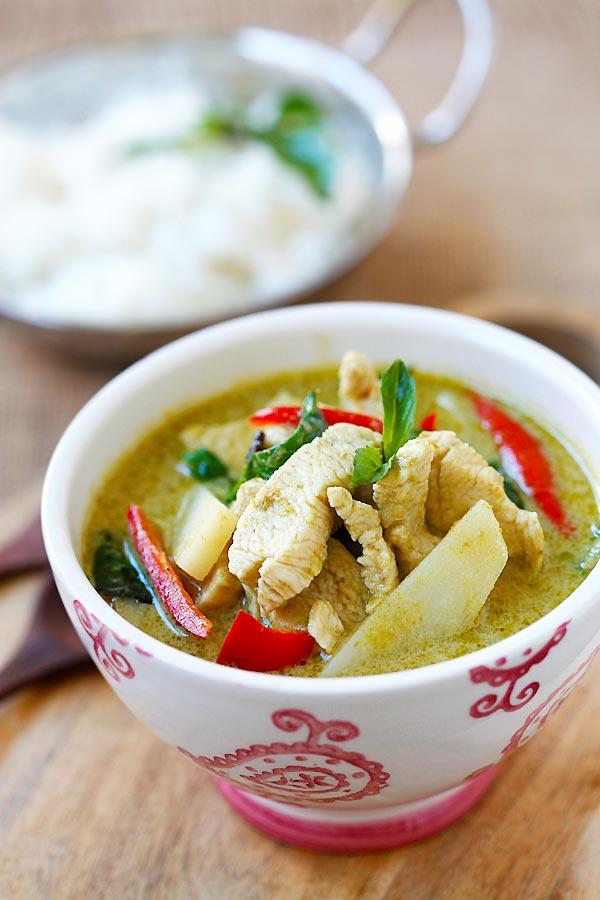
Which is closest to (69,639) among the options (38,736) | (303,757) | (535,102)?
(38,736)

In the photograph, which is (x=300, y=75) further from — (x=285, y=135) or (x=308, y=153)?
(x=308, y=153)

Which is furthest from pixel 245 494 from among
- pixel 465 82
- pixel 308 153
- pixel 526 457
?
pixel 465 82

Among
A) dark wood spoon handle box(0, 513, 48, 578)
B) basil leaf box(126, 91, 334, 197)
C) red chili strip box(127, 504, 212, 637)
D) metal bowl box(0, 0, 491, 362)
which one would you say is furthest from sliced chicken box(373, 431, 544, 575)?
basil leaf box(126, 91, 334, 197)

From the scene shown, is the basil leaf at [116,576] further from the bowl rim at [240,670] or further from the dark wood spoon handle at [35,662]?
the dark wood spoon handle at [35,662]

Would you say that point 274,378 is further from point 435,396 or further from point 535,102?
point 535,102

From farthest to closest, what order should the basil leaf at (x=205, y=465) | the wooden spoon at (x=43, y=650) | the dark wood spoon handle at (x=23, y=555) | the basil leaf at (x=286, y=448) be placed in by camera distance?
1. the dark wood spoon handle at (x=23, y=555)
2. the wooden spoon at (x=43, y=650)
3. the basil leaf at (x=205, y=465)
4. the basil leaf at (x=286, y=448)

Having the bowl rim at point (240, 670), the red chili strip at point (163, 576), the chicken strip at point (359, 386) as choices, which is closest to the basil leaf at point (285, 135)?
the bowl rim at point (240, 670)
